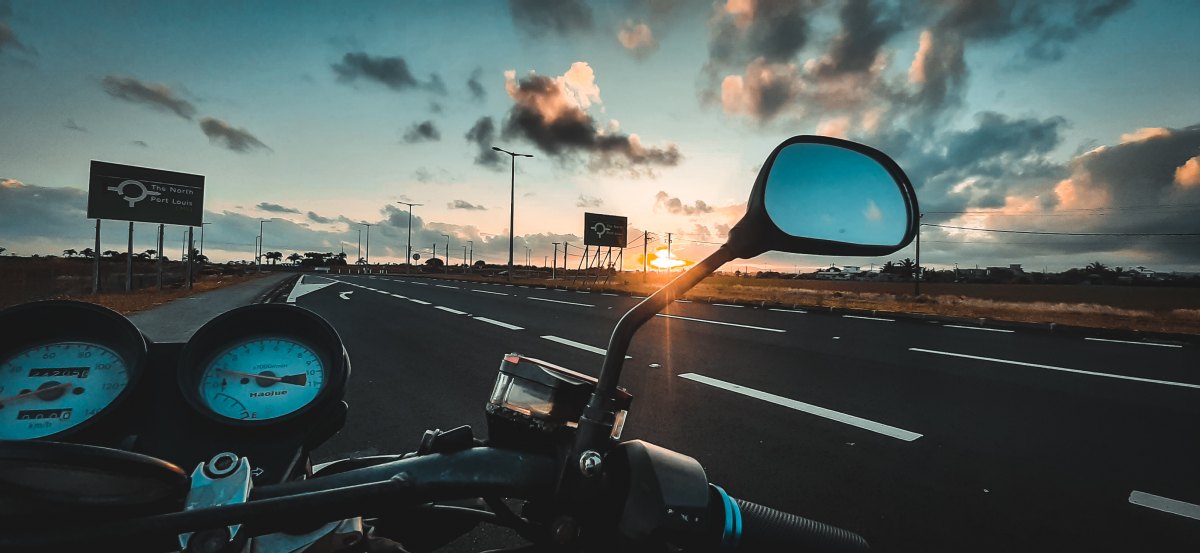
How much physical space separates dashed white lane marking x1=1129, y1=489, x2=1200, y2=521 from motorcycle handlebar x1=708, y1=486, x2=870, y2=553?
2973 millimetres

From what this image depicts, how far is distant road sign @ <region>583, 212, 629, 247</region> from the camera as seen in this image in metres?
51.0

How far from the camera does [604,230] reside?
52.0m

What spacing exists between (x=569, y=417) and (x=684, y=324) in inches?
395

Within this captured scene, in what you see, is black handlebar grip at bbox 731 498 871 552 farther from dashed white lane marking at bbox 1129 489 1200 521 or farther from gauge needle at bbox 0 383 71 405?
dashed white lane marking at bbox 1129 489 1200 521

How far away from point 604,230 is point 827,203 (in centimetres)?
5107

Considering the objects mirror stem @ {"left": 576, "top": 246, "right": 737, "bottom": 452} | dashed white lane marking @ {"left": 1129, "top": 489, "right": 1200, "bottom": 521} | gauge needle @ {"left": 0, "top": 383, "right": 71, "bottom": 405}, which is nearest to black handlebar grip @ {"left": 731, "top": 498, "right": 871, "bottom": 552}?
mirror stem @ {"left": 576, "top": 246, "right": 737, "bottom": 452}

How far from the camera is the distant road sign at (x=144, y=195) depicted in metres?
24.0

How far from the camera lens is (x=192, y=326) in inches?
364

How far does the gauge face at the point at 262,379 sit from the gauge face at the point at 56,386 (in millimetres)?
190

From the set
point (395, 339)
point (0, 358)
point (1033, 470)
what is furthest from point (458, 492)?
point (395, 339)

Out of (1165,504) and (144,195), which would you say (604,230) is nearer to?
(144,195)

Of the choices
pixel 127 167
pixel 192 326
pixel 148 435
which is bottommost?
pixel 192 326

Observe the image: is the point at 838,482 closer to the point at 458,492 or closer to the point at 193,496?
the point at 458,492

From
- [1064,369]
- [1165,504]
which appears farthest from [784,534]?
[1064,369]
